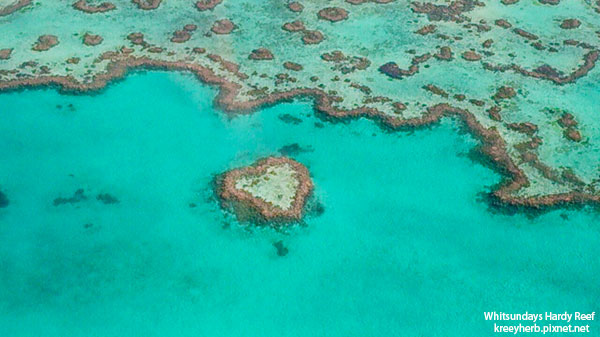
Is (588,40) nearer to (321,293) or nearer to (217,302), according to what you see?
(321,293)

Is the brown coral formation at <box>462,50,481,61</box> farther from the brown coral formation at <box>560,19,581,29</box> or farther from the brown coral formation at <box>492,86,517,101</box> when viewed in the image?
the brown coral formation at <box>560,19,581,29</box>

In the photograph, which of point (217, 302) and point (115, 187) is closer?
point (217, 302)

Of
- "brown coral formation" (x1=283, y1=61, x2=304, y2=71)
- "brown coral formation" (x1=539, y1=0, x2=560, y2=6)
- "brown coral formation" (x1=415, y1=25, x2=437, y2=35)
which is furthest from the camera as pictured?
"brown coral formation" (x1=539, y1=0, x2=560, y2=6)

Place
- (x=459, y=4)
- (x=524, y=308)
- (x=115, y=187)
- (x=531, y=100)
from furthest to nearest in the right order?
(x=459, y=4) → (x=531, y=100) → (x=115, y=187) → (x=524, y=308)

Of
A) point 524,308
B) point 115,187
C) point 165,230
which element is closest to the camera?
point 524,308

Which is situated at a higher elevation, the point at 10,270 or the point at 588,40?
the point at 588,40

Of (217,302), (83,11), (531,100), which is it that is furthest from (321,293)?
(83,11)

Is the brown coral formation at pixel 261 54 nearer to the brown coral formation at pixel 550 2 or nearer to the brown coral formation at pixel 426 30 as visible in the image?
the brown coral formation at pixel 426 30

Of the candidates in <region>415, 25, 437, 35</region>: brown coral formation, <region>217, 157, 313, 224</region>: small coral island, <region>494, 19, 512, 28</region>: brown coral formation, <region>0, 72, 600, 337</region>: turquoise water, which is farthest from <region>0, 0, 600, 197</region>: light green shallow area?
<region>217, 157, 313, 224</region>: small coral island
